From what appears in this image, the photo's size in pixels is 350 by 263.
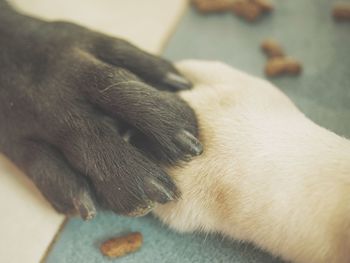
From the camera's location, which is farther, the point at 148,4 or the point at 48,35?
the point at 148,4

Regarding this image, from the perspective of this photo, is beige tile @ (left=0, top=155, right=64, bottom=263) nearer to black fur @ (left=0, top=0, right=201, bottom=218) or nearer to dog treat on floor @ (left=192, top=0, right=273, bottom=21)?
black fur @ (left=0, top=0, right=201, bottom=218)

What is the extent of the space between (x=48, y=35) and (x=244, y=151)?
1.29 ft

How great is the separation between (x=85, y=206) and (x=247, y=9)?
719mm

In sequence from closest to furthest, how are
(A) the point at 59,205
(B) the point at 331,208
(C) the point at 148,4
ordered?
(B) the point at 331,208 → (A) the point at 59,205 → (C) the point at 148,4

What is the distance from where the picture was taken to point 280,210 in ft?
1.90

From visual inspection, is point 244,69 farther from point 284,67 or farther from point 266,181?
point 266,181

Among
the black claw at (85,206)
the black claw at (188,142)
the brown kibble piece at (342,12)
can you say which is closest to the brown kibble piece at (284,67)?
the brown kibble piece at (342,12)

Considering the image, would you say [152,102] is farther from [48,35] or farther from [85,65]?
[48,35]

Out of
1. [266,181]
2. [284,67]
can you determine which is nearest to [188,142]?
[266,181]

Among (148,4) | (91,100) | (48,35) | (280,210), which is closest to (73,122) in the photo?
(91,100)

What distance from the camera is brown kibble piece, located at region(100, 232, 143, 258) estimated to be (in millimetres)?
680

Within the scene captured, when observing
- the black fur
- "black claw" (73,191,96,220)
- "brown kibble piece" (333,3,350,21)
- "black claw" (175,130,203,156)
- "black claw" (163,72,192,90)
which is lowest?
A: "black claw" (73,191,96,220)

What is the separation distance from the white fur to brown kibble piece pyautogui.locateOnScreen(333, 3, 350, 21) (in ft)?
1.50

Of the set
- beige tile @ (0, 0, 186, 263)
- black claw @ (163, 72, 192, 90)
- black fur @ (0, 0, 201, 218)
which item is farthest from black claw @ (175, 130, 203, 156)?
beige tile @ (0, 0, 186, 263)
